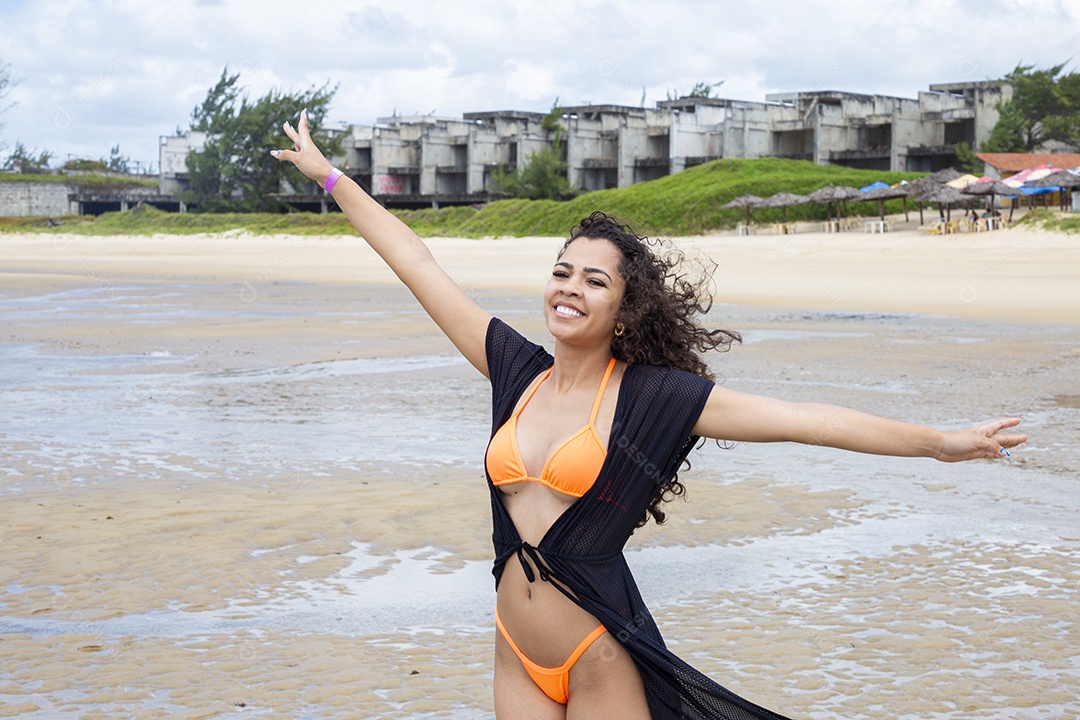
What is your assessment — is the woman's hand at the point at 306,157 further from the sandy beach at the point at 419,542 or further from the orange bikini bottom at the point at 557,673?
the sandy beach at the point at 419,542

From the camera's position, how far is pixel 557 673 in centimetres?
290

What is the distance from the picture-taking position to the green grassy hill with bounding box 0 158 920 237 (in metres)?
54.2

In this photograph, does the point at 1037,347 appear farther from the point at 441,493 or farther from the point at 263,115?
the point at 263,115

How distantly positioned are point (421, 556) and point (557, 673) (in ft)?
13.0

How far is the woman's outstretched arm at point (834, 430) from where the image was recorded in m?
2.88

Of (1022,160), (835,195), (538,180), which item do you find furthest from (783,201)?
(538,180)

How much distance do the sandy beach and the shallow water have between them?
0.08 ft

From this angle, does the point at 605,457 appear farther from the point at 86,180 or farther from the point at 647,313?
the point at 86,180

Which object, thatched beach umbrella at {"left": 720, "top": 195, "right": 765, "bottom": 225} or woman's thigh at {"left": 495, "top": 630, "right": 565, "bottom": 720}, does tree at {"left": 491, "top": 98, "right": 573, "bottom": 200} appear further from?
woman's thigh at {"left": 495, "top": 630, "right": 565, "bottom": 720}

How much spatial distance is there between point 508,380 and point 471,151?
72.9 meters

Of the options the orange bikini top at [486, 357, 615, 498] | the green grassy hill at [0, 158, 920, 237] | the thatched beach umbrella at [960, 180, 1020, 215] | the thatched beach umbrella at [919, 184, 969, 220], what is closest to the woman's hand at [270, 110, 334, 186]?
the orange bikini top at [486, 357, 615, 498]

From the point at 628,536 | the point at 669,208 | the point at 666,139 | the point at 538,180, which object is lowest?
the point at 628,536

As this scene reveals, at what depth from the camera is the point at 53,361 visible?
15633 millimetres

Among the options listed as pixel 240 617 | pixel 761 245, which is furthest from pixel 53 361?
pixel 761 245
